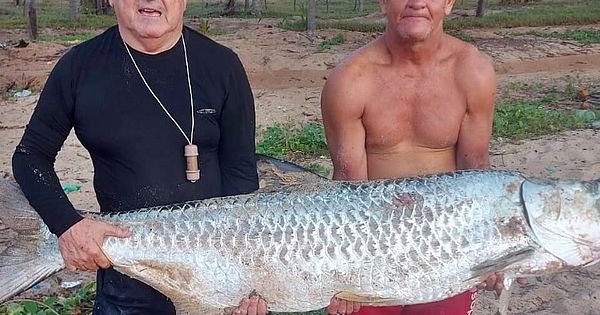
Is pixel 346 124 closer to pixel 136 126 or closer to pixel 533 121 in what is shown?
pixel 136 126

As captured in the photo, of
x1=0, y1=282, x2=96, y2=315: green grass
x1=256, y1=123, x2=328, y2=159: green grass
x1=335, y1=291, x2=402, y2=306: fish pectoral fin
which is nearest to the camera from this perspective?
x1=335, y1=291, x2=402, y2=306: fish pectoral fin

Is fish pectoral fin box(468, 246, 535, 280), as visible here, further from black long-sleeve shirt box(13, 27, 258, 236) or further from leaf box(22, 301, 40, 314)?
leaf box(22, 301, 40, 314)

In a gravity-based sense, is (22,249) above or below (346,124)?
below

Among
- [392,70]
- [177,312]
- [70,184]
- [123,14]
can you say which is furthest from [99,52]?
[70,184]

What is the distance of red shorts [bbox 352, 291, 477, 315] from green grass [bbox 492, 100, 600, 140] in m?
5.32

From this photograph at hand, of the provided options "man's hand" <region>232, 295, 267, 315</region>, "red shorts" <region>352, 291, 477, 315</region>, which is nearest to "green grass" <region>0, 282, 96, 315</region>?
"man's hand" <region>232, 295, 267, 315</region>

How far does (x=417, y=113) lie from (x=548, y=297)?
2012 mm

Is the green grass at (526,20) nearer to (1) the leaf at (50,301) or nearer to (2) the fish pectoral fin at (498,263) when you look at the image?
(1) the leaf at (50,301)

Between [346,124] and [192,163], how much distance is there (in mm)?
821

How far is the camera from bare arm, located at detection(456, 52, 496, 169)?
10.6ft

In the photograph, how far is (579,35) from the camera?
17656 millimetres

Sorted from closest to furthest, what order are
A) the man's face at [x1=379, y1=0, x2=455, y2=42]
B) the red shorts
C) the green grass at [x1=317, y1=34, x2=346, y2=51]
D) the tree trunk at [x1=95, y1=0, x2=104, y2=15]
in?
the man's face at [x1=379, y1=0, x2=455, y2=42]
the red shorts
the green grass at [x1=317, y1=34, x2=346, y2=51]
the tree trunk at [x1=95, y1=0, x2=104, y2=15]

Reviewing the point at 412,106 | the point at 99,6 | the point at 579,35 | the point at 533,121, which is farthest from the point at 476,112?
the point at 99,6

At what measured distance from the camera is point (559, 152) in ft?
24.7
